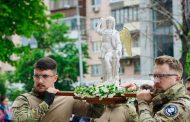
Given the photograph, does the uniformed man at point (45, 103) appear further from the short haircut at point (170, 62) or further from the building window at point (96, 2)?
the building window at point (96, 2)

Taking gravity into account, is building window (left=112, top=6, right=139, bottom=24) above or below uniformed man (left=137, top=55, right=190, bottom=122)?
above

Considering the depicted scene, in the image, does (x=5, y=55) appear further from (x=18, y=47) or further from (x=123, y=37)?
(x=123, y=37)

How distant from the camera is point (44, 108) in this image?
5.57 m

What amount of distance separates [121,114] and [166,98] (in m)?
2.75

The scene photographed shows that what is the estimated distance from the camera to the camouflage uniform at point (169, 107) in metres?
4.97

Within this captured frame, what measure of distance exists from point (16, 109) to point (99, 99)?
0.75 metres

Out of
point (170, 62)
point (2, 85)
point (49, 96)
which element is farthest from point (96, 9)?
point (170, 62)

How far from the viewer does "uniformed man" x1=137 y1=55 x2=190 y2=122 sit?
16.3ft

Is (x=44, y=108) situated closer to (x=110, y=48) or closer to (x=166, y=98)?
(x=166, y=98)

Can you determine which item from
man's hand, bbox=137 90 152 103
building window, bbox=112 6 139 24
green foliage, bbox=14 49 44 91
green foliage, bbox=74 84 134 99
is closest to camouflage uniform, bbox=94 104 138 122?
green foliage, bbox=74 84 134 99

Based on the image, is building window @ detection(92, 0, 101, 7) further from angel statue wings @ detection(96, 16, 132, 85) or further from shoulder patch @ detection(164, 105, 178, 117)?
shoulder patch @ detection(164, 105, 178, 117)

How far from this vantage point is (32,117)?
553cm

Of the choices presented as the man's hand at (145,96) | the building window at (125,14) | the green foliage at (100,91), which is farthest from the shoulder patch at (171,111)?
the building window at (125,14)

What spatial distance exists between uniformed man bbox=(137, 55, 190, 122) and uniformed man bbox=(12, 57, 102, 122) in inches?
35.6
